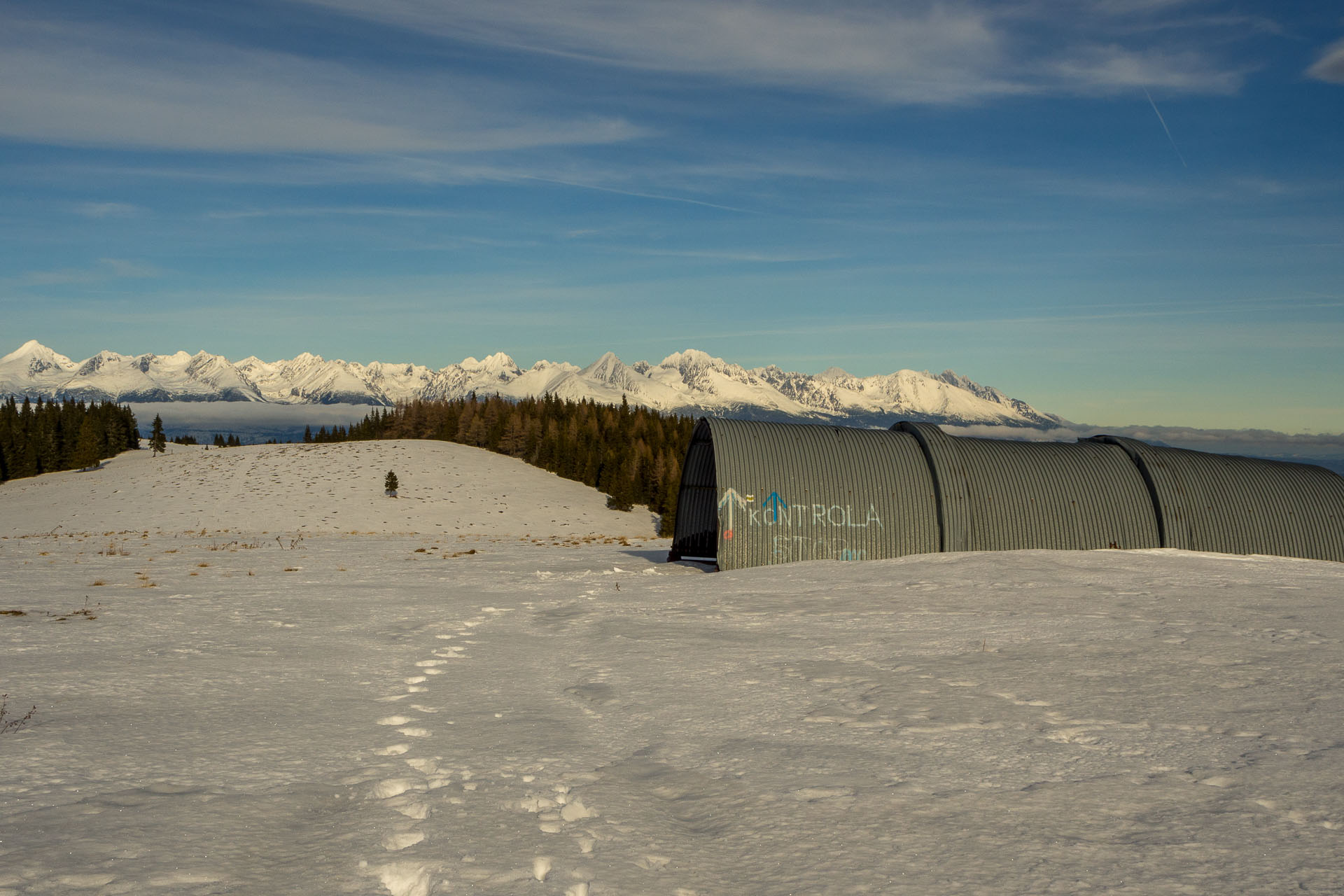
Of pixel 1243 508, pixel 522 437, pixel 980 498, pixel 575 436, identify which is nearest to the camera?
pixel 980 498

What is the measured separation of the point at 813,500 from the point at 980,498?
5.70 meters

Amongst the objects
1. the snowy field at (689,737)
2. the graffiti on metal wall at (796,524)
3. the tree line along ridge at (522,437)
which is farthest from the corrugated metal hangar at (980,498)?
the tree line along ridge at (522,437)

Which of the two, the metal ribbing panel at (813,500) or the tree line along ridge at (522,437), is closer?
the metal ribbing panel at (813,500)

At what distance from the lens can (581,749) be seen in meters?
9.17

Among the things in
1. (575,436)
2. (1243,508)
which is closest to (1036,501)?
(1243,508)

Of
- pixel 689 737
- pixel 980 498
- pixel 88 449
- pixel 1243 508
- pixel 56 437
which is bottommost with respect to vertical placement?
pixel 689 737

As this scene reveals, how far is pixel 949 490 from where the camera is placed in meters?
27.5

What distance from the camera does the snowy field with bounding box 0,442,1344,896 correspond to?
6.29m

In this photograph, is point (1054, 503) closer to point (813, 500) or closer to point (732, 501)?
point (813, 500)

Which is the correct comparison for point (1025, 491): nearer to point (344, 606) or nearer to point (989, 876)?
point (344, 606)

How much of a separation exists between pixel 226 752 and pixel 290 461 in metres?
93.3

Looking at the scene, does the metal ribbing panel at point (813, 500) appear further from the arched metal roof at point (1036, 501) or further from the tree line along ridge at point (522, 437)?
the tree line along ridge at point (522, 437)

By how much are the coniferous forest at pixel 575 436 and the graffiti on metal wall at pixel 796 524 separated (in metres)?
48.3

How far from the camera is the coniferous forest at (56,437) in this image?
95.1 metres
